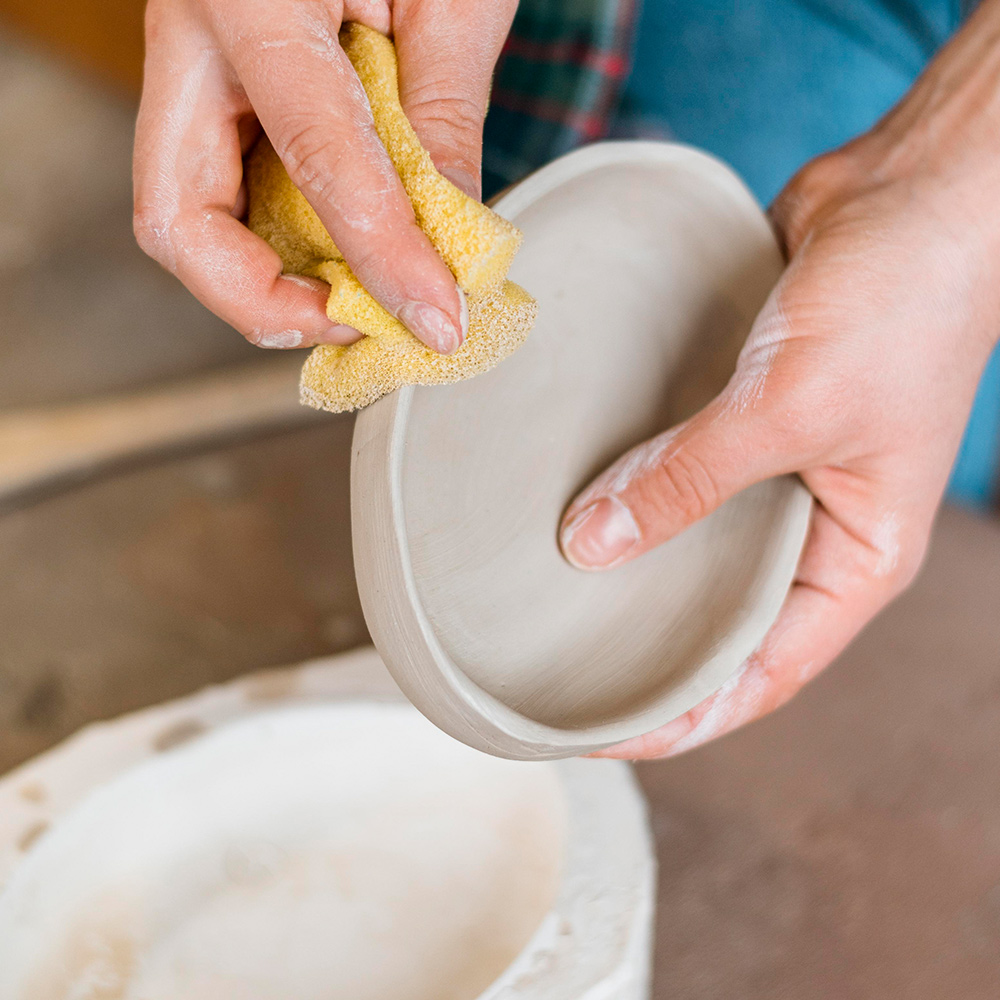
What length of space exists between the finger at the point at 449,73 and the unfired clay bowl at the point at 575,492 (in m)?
0.04

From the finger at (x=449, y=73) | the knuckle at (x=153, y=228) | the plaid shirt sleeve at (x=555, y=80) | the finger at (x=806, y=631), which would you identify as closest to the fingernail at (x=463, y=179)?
the finger at (x=449, y=73)

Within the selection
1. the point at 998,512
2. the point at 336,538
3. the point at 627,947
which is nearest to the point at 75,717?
the point at 336,538

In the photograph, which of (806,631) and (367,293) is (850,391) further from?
(367,293)

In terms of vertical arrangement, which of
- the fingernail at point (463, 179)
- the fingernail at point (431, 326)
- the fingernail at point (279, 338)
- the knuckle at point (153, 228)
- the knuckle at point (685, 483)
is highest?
the fingernail at point (463, 179)

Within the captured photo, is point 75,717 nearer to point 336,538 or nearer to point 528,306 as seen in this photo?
point 336,538

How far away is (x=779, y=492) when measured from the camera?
48 centimetres

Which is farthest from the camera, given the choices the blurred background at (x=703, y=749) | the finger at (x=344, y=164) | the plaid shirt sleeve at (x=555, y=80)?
the plaid shirt sleeve at (x=555, y=80)

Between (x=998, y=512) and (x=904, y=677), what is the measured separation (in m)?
0.40

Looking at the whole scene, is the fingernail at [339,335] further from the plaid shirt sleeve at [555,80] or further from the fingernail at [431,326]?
the plaid shirt sleeve at [555,80]

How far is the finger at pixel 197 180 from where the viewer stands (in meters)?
0.39

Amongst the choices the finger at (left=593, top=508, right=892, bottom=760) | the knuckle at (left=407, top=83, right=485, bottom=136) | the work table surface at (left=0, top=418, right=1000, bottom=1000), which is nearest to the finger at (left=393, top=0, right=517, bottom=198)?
the knuckle at (left=407, top=83, right=485, bottom=136)

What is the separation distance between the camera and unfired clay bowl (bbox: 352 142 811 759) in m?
0.36

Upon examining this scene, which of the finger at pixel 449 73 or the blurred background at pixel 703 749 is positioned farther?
the blurred background at pixel 703 749

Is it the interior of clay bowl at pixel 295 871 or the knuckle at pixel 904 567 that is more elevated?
the knuckle at pixel 904 567
